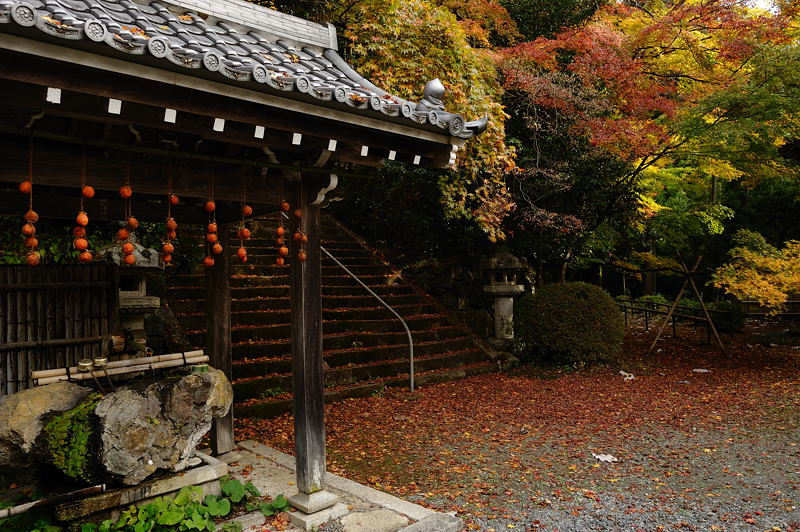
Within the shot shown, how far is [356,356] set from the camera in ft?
30.4

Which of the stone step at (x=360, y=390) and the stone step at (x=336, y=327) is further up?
the stone step at (x=336, y=327)

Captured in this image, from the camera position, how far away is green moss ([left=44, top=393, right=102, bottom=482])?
141 inches

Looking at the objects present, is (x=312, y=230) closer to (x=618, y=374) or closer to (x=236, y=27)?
(x=236, y=27)

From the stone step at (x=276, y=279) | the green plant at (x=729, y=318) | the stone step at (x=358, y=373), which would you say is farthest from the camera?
the green plant at (x=729, y=318)

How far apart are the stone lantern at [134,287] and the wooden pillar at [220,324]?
1.12 metres

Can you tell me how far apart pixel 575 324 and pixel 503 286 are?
5.68 feet

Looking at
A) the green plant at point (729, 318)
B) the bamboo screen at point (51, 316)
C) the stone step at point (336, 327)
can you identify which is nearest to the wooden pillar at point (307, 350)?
the bamboo screen at point (51, 316)

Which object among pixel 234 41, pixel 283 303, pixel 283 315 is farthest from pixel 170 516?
pixel 283 303

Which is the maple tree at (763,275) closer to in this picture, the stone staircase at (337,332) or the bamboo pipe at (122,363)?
the stone staircase at (337,332)

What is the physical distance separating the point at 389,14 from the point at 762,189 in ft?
49.0

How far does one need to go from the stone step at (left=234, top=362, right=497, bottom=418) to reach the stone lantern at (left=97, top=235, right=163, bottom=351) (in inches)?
67.7

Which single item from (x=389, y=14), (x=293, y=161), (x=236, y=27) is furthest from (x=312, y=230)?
(x=389, y=14)

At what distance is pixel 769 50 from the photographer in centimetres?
897

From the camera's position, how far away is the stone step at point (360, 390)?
7188 mm
